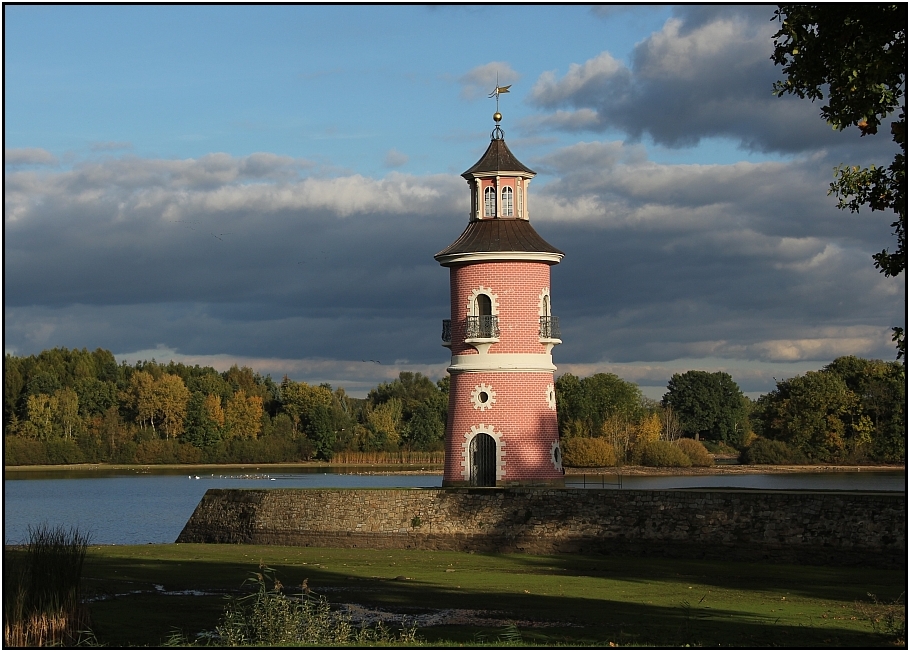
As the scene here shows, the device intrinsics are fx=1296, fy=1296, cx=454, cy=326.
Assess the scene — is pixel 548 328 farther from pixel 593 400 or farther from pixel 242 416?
pixel 242 416

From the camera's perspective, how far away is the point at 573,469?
217 ft

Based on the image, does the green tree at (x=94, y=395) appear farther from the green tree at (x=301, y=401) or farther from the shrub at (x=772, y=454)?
the shrub at (x=772, y=454)

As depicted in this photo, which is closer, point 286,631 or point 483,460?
point 286,631

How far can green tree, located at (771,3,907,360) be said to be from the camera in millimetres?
13289

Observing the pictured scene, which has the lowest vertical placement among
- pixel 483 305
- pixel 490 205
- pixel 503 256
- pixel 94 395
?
pixel 483 305

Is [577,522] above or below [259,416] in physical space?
below

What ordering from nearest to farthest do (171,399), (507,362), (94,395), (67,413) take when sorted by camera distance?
1. (507,362)
2. (67,413)
3. (94,395)
4. (171,399)

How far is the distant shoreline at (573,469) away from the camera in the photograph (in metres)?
68.5

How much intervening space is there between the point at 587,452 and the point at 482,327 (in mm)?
35798

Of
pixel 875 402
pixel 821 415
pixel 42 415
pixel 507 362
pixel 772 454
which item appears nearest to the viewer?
pixel 507 362

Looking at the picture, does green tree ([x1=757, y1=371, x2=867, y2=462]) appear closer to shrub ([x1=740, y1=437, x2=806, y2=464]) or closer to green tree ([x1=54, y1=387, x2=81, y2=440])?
shrub ([x1=740, y1=437, x2=806, y2=464])

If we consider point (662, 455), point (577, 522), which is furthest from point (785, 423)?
point (577, 522)

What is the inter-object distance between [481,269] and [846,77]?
60.6 feet

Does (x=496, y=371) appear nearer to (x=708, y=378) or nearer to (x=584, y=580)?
(x=584, y=580)
